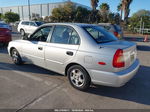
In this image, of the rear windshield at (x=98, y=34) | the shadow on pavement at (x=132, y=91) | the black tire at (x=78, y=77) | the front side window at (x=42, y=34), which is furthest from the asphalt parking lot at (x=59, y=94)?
the rear windshield at (x=98, y=34)

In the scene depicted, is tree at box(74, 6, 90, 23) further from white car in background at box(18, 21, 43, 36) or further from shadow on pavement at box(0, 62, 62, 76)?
shadow on pavement at box(0, 62, 62, 76)

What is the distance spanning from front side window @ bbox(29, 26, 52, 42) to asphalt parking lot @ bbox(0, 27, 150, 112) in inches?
44.6

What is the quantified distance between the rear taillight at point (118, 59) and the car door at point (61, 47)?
3.15 feet

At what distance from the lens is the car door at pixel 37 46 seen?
4621 millimetres

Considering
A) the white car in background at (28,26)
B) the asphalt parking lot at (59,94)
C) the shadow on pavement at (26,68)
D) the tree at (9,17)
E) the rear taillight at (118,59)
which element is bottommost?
the asphalt parking lot at (59,94)

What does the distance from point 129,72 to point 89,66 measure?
0.92 metres

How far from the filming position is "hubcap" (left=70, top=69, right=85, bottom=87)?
3853mm

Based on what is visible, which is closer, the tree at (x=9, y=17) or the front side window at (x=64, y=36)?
the front side window at (x=64, y=36)

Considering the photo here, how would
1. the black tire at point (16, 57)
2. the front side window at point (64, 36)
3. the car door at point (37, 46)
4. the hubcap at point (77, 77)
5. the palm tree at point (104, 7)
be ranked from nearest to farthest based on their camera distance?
1. the hubcap at point (77, 77)
2. the front side window at point (64, 36)
3. the car door at point (37, 46)
4. the black tire at point (16, 57)
5. the palm tree at point (104, 7)

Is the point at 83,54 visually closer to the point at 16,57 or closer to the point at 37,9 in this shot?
the point at 16,57

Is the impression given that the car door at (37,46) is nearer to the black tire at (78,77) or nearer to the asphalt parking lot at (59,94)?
the asphalt parking lot at (59,94)

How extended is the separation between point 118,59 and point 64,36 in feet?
5.18

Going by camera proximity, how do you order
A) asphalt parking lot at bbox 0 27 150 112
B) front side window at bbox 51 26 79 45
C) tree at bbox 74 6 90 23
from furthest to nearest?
tree at bbox 74 6 90 23 → front side window at bbox 51 26 79 45 → asphalt parking lot at bbox 0 27 150 112

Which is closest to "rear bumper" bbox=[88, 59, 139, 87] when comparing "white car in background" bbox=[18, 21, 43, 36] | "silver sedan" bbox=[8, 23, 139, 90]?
"silver sedan" bbox=[8, 23, 139, 90]
